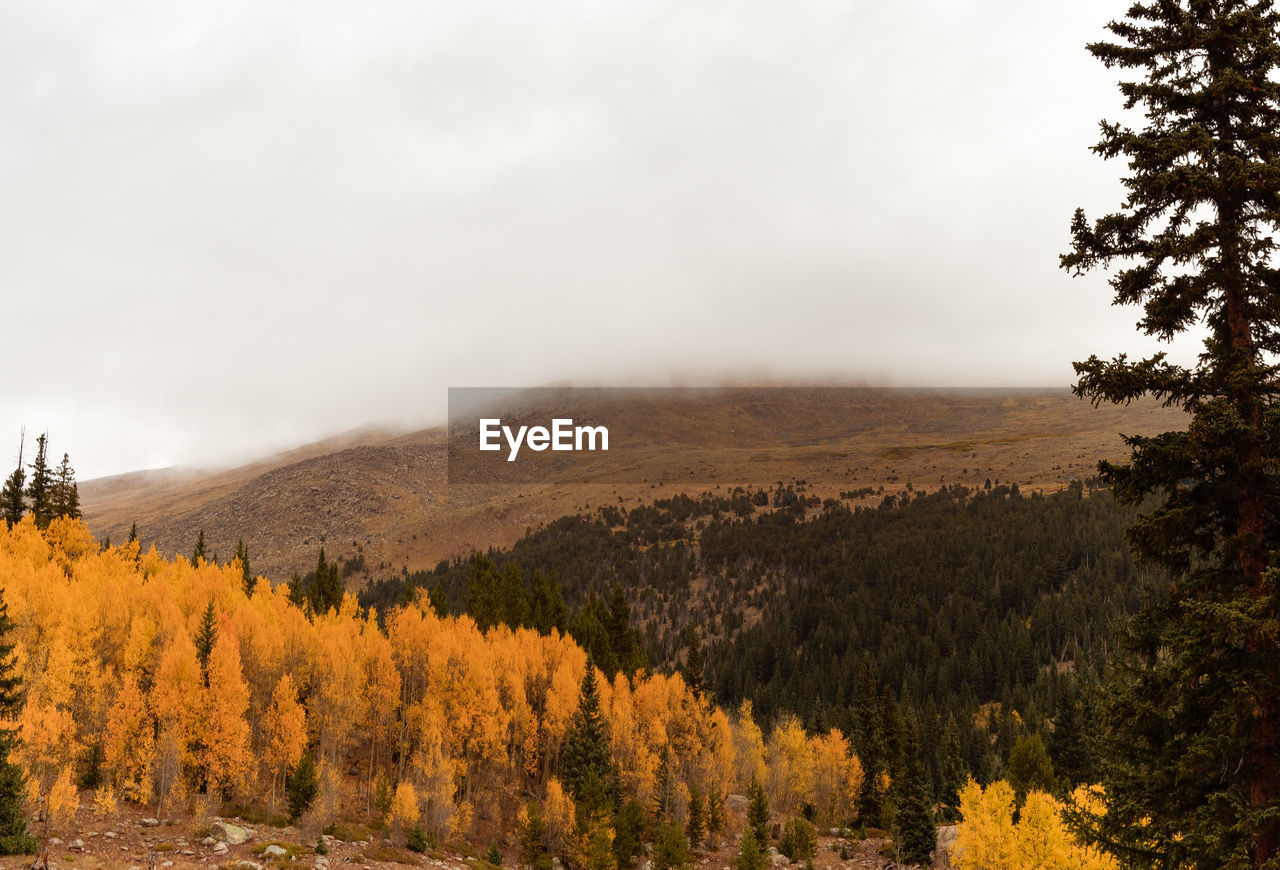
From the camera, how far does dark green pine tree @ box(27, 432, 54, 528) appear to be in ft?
282

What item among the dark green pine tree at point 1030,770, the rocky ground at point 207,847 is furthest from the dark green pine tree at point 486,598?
the dark green pine tree at point 1030,770

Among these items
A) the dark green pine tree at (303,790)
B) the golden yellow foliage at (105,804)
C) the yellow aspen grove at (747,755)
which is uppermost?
the golden yellow foliage at (105,804)

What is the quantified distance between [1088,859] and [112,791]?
2317 inches

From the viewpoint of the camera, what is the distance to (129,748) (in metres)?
51.4

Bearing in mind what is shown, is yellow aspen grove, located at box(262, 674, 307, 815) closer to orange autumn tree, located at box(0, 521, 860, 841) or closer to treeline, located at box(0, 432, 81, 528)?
orange autumn tree, located at box(0, 521, 860, 841)

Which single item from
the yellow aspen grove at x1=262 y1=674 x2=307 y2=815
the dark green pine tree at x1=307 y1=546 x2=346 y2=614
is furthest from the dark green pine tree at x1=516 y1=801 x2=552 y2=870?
the dark green pine tree at x1=307 y1=546 x2=346 y2=614

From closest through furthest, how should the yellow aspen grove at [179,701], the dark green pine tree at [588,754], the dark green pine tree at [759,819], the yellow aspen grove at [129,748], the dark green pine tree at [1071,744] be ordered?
1. the yellow aspen grove at [129,748]
2. the yellow aspen grove at [179,701]
3. the dark green pine tree at [588,754]
4. the dark green pine tree at [759,819]
5. the dark green pine tree at [1071,744]

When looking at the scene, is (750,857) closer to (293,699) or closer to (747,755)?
(747,755)

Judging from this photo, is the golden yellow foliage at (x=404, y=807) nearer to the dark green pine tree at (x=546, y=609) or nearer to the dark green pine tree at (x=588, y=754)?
the dark green pine tree at (x=588, y=754)

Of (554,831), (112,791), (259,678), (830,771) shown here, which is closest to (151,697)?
(112,791)

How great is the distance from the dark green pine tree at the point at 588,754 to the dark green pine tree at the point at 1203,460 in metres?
56.0

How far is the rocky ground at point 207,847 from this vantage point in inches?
1492

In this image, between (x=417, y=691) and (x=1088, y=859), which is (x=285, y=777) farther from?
(x=1088, y=859)

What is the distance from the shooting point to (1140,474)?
1363 centimetres
